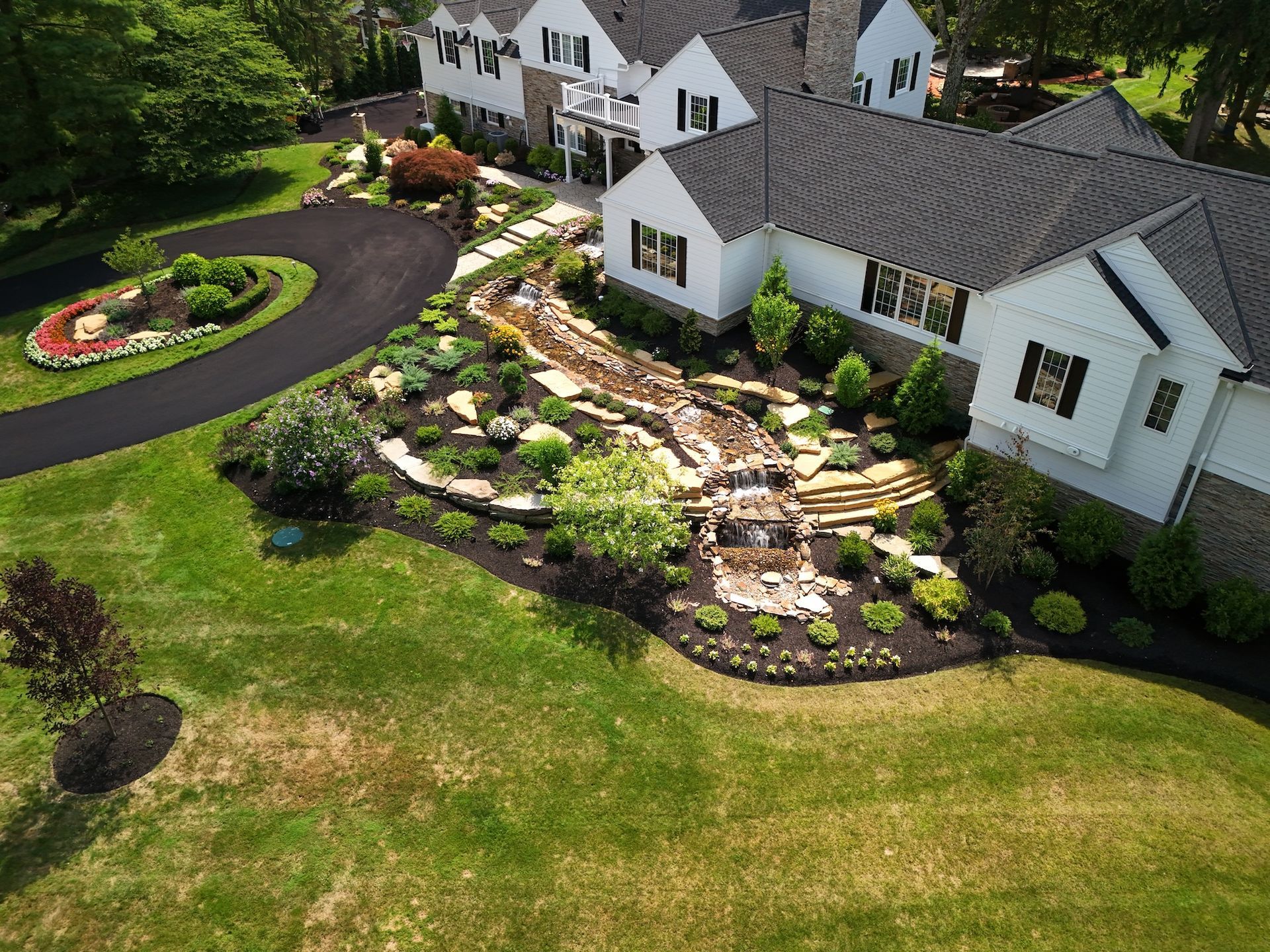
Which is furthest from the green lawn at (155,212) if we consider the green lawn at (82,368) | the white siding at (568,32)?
the white siding at (568,32)

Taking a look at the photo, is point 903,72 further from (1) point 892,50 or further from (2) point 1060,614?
(2) point 1060,614

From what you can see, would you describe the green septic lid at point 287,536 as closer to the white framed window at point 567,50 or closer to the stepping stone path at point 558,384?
the stepping stone path at point 558,384

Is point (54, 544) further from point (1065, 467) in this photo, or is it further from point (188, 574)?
point (1065, 467)

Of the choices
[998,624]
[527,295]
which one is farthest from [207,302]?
[998,624]

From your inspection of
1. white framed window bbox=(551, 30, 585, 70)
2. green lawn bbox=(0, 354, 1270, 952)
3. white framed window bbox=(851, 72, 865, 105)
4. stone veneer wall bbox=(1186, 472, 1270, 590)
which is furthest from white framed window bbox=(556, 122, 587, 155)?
stone veneer wall bbox=(1186, 472, 1270, 590)

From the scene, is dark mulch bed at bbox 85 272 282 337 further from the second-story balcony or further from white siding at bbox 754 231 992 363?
white siding at bbox 754 231 992 363
